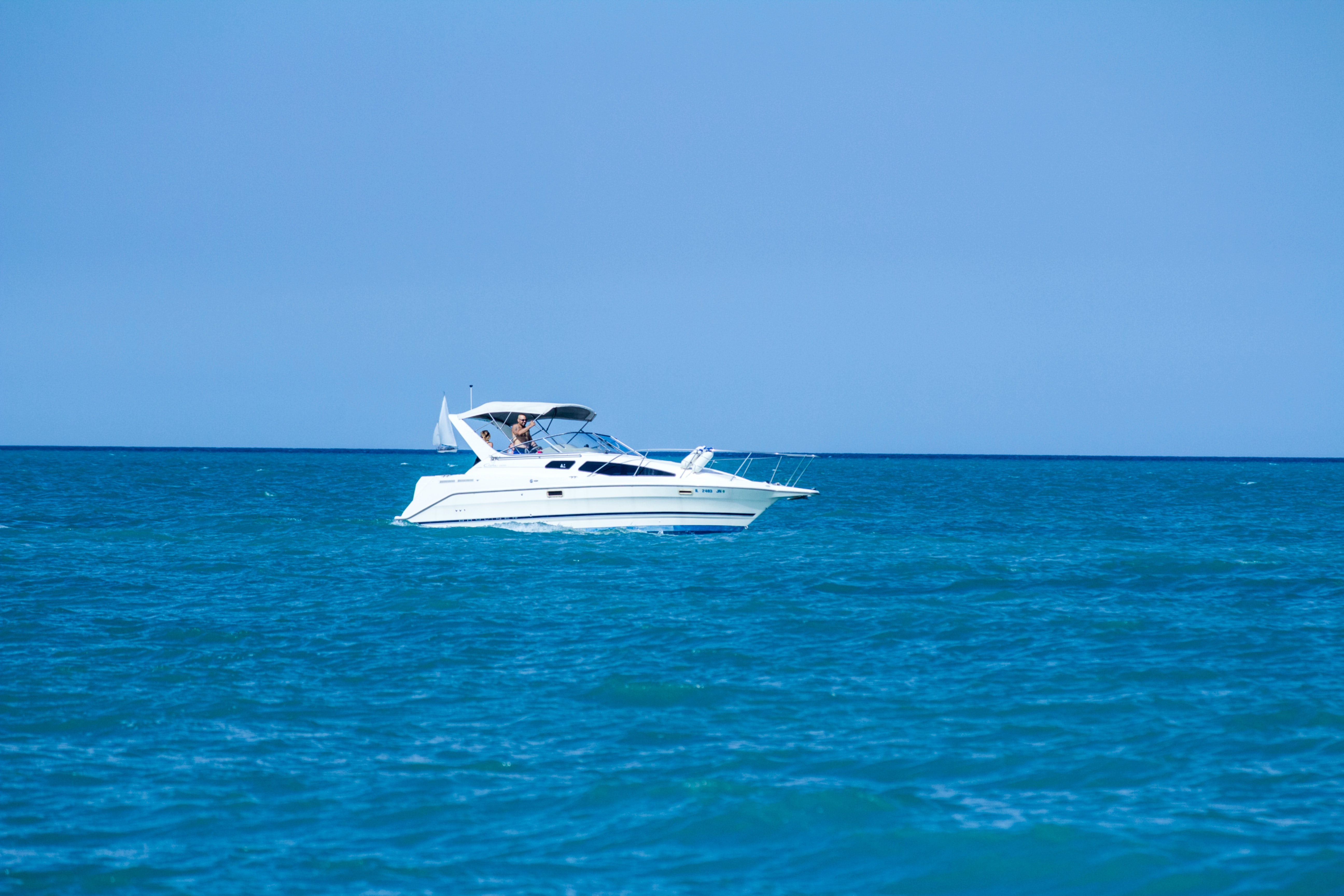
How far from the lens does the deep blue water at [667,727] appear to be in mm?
8789

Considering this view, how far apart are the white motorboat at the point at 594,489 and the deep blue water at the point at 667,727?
430 centimetres

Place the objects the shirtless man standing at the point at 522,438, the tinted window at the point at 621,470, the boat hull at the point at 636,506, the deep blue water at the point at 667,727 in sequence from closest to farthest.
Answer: the deep blue water at the point at 667,727
the boat hull at the point at 636,506
the tinted window at the point at 621,470
the shirtless man standing at the point at 522,438

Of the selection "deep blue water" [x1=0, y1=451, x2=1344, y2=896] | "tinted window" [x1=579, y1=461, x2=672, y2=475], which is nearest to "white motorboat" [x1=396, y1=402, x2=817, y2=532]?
"tinted window" [x1=579, y1=461, x2=672, y2=475]

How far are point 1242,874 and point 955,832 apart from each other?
6.81ft

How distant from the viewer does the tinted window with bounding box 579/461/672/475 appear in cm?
3219

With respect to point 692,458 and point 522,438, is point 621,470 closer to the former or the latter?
point 692,458

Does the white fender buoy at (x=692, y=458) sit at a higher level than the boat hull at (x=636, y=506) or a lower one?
higher

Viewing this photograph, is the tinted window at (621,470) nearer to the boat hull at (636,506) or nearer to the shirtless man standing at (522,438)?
the boat hull at (636,506)

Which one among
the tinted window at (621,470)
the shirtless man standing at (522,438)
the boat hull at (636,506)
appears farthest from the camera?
the shirtless man standing at (522,438)

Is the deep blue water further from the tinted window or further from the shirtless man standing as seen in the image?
the shirtless man standing

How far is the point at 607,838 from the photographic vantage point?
919cm

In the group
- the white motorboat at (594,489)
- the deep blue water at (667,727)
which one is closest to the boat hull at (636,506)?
the white motorboat at (594,489)

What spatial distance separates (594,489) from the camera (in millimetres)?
31812

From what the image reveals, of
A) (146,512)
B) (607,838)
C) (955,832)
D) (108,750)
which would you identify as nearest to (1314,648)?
(955,832)
